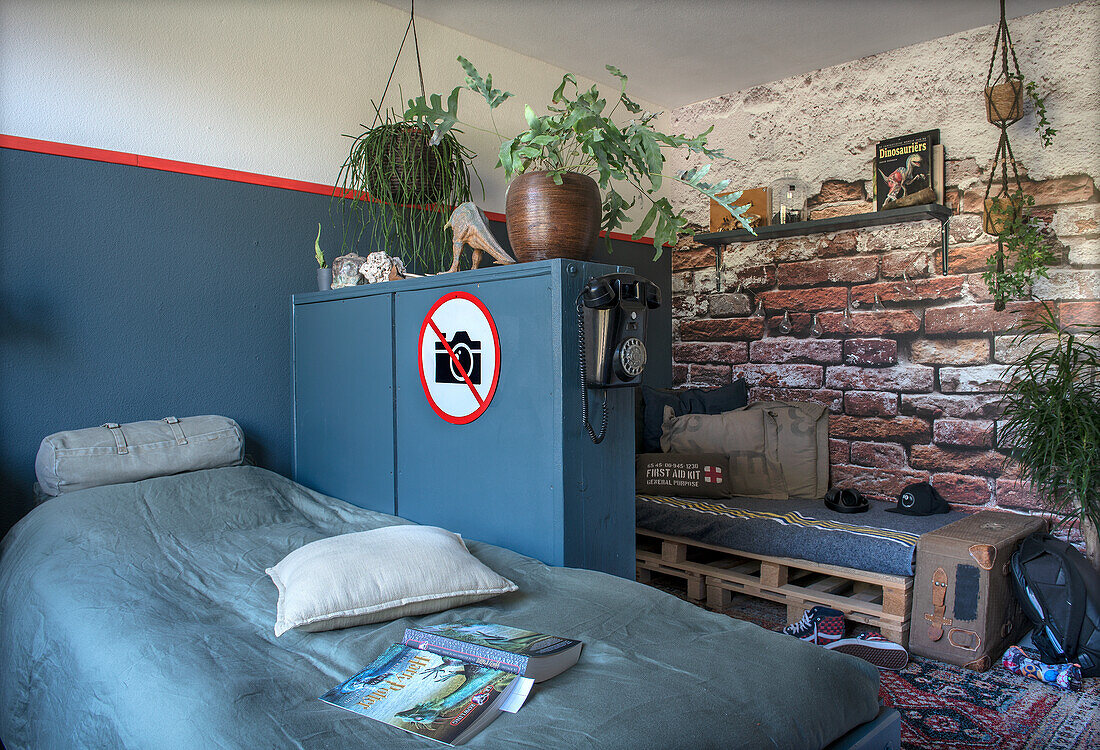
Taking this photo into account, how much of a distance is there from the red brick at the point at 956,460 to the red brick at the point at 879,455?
0.05m

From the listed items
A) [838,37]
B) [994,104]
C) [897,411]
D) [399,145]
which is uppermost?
[838,37]

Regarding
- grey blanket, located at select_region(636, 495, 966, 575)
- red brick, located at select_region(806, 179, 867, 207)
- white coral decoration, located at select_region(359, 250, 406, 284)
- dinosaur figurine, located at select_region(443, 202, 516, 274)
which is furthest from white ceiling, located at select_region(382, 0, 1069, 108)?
grey blanket, located at select_region(636, 495, 966, 575)

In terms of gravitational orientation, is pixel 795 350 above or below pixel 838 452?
above

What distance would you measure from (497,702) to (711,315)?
12.5 ft

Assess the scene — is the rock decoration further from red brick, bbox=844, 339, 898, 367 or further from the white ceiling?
red brick, bbox=844, 339, 898, 367

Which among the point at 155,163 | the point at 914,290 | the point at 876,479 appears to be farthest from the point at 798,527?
the point at 155,163

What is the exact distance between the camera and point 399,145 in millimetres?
2832

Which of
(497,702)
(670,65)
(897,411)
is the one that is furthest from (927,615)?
(670,65)

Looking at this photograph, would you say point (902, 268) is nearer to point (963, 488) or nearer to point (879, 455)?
point (879, 455)

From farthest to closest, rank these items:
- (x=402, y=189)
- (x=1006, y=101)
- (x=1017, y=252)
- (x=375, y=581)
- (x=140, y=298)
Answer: (x=1017, y=252), (x=1006, y=101), (x=402, y=189), (x=140, y=298), (x=375, y=581)

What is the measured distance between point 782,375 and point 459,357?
276 centimetres

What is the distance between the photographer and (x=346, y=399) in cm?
254

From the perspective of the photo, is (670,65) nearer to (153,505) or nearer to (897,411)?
(897,411)

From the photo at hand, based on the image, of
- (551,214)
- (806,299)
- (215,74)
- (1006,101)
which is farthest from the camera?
(806,299)
